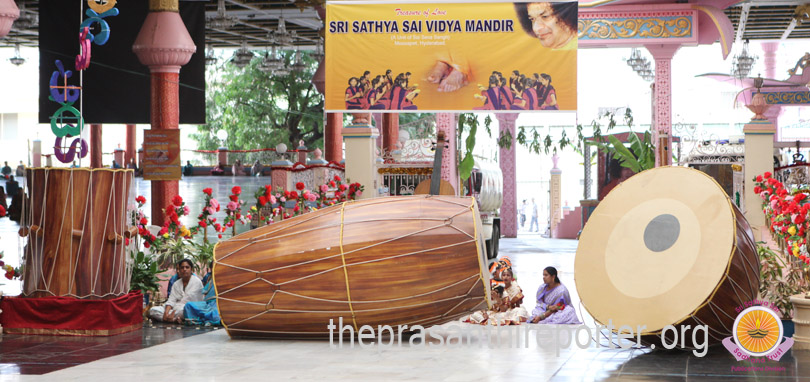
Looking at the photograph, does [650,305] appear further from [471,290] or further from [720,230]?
[471,290]

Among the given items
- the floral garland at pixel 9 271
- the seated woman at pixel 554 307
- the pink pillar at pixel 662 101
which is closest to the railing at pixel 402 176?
the pink pillar at pixel 662 101

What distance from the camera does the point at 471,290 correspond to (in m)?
6.54

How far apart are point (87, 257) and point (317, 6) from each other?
26.1 ft

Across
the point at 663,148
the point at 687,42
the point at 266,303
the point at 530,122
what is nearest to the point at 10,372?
the point at 266,303

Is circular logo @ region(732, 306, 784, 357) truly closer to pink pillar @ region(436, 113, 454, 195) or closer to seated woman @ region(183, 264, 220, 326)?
seated woman @ region(183, 264, 220, 326)

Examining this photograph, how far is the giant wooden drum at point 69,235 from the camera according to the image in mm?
7176

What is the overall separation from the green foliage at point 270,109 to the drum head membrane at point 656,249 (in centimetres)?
2130

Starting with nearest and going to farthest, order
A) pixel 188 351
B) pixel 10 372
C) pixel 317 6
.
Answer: pixel 10 372 → pixel 188 351 → pixel 317 6

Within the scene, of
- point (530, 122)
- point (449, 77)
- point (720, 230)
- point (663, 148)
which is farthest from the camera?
point (530, 122)

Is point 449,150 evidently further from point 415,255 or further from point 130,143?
point 130,143

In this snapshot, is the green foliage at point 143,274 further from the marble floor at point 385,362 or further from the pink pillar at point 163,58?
the pink pillar at point 163,58

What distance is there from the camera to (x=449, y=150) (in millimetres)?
12781

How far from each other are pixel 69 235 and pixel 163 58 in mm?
5640

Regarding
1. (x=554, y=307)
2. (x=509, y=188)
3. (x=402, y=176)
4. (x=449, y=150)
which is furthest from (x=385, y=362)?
(x=509, y=188)
